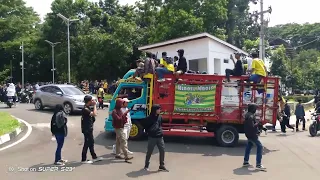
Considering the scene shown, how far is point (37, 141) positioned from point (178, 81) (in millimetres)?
5120

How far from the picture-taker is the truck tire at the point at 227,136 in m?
13.2

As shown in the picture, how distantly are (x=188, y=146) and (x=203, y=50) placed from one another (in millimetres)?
16704

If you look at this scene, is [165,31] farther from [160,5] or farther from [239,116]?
[239,116]

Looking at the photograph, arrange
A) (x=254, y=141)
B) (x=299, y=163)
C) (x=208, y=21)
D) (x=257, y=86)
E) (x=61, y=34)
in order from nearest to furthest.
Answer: (x=254, y=141)
(x=299, y=163)
(x=257, y=86)
(x=208, y=21)
(x=61, y=34)

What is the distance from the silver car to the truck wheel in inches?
293

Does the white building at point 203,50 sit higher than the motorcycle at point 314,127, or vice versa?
the white building at point 203,50

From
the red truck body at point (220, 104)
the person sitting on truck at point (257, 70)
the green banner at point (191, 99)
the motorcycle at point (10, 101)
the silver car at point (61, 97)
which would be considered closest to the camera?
the person sitting on truck at point (257, 70)

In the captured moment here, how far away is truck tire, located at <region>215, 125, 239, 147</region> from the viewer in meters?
13.2

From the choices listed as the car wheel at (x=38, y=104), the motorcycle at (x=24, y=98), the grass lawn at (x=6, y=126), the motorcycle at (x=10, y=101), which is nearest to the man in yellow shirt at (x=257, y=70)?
the grass lawn at (x=6, y=126)

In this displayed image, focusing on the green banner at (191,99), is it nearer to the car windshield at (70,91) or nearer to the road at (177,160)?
the road at (177,160)

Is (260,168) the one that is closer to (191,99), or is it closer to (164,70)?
(191,99)

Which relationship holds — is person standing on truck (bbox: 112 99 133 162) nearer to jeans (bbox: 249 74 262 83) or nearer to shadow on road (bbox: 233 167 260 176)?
shadow on road (bbox: 233 167 260 176)

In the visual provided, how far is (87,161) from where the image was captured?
33.6ft

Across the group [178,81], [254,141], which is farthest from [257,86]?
[254,141]
